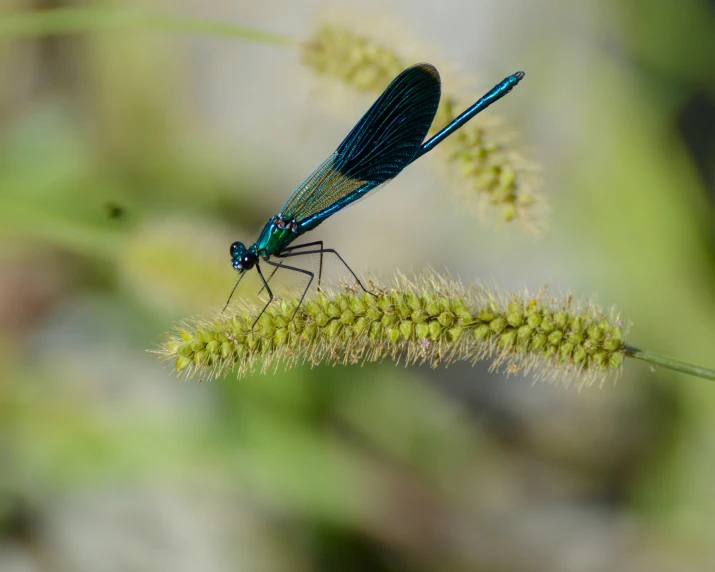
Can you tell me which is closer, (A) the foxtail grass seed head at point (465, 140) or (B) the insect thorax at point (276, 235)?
(A) the foxtail grass seed head at point (465, 140)

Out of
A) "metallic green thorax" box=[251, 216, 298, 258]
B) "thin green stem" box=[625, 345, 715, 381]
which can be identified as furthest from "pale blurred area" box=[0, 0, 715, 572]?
"thin green stem" box=[625, 345, 715, 381]

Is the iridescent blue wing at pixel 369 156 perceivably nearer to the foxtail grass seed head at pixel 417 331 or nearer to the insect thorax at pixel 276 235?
the insect thorax at pixel 276 235

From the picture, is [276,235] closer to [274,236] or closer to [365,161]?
[274,236]

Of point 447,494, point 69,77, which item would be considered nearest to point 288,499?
point 447,494

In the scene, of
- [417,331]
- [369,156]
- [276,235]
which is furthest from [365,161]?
[417,331]

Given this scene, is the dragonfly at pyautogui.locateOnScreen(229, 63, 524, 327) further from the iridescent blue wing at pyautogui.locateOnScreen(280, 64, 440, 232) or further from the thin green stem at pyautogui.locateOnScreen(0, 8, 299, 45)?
the thin green stem at pyautogui.locateOnScreen(0, 8, 299, 45)

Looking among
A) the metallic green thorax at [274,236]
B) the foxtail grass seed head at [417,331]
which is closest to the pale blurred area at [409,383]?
the metallic green thorax at [274,236]
